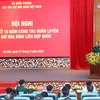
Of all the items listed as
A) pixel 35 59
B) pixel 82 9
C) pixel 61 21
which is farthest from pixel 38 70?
pixel 82 9

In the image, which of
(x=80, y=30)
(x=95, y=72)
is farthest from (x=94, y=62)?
(x=80, y=30)

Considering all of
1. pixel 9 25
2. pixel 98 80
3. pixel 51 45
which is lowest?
pixel 98 80

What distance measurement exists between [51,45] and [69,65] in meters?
0.88

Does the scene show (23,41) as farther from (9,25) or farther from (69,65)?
A: (69,65)

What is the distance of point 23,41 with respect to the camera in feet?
34.7

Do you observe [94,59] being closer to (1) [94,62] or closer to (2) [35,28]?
(1) [94,62]

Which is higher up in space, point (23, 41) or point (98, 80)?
point (23, 41)

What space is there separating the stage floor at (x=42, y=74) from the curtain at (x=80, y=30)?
1.78 feet

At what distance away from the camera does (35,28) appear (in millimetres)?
10508

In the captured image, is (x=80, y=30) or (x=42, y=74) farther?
(x=80, y=30)

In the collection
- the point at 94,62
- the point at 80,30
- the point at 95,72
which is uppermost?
the point at 80,30

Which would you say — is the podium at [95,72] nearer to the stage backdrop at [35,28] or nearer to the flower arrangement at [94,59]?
the flower arrangement at [94,59]

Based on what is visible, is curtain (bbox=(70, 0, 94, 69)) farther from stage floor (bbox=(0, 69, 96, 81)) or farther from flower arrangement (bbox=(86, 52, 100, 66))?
flower arrangement (bbox=(86, 52, 100, 66))

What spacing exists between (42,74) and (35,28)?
176 cm
